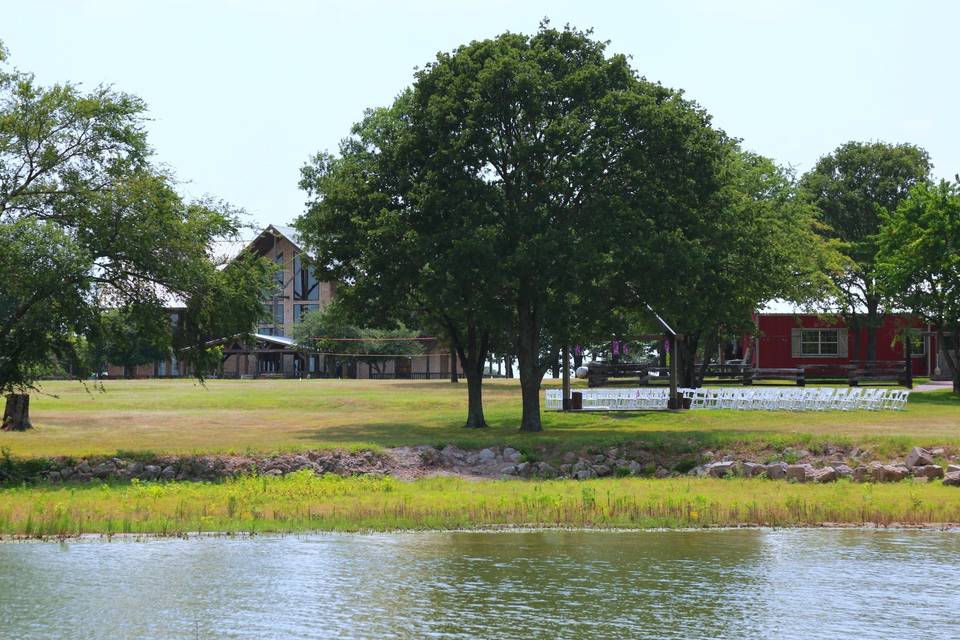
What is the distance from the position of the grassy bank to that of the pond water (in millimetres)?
1205

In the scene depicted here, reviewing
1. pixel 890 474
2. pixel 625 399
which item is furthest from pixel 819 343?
pixel 890 474

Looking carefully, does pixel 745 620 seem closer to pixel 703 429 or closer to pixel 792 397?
pixel 703 429

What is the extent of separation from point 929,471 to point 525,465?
1008 cm

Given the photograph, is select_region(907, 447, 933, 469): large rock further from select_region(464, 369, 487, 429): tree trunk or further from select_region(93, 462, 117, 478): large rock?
select_region(93, 462, 117, 478): large rock

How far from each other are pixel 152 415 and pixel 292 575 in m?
→ 31.0

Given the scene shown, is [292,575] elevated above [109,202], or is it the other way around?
[109,202]

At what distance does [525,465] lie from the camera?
3192 centimetres

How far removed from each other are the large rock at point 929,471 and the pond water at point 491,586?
24.0 feet

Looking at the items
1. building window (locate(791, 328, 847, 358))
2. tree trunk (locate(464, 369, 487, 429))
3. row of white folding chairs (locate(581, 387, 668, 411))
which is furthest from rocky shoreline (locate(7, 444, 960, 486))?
building window (locate(791, 328, 847, 358))

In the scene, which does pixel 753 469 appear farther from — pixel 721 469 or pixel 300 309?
pixel 300 309

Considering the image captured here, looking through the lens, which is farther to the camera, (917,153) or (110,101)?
(917,153)

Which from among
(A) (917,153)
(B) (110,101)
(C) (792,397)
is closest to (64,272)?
(B) (110,101)

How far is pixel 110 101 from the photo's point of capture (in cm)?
3067

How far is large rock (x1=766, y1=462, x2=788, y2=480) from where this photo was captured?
29109 mm
